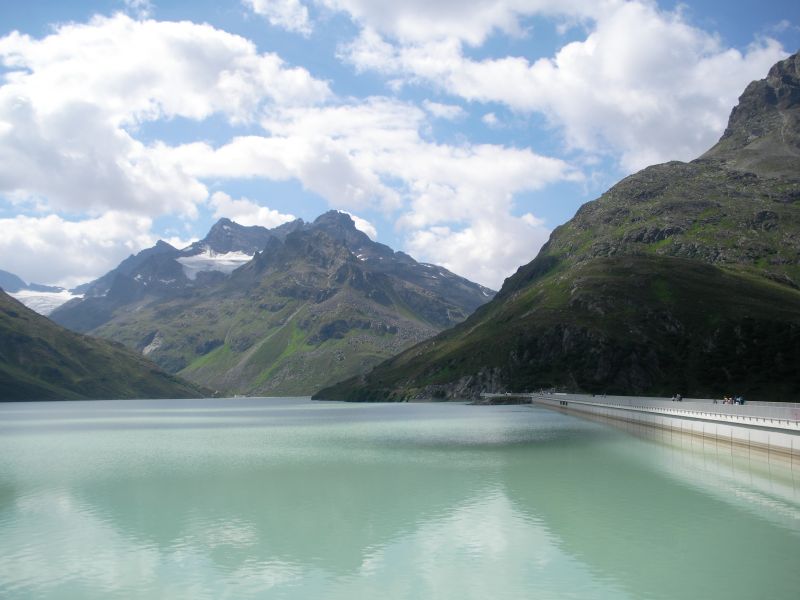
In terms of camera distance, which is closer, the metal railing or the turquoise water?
the turquoise water

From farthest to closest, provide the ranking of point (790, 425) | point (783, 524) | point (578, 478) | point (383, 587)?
point (790, 425)
point (578, 478)
point (783, 524)
point (383, 587)

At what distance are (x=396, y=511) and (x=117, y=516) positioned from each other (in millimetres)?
16686

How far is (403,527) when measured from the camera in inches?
1480

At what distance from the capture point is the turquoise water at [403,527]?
2791cm

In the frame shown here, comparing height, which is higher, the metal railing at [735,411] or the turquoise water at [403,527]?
the metal railing at [735,411]

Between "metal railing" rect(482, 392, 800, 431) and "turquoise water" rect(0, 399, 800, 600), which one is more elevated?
"metal railing" rect(482, 392, 800, 431)

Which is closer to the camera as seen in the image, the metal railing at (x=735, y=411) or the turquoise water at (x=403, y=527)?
the turquoise water at (x=403, y=527)

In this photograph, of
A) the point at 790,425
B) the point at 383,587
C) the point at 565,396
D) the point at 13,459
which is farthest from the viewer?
the point at 565,396

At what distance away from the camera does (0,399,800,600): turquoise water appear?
27.9m

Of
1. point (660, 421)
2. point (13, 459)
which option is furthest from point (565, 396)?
point (13, 459)

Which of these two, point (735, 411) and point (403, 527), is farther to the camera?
point (735, 411)

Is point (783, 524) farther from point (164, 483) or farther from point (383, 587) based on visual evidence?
point (164, 483)

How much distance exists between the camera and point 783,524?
3738cm

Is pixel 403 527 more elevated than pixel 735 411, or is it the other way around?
pixel 735 411
